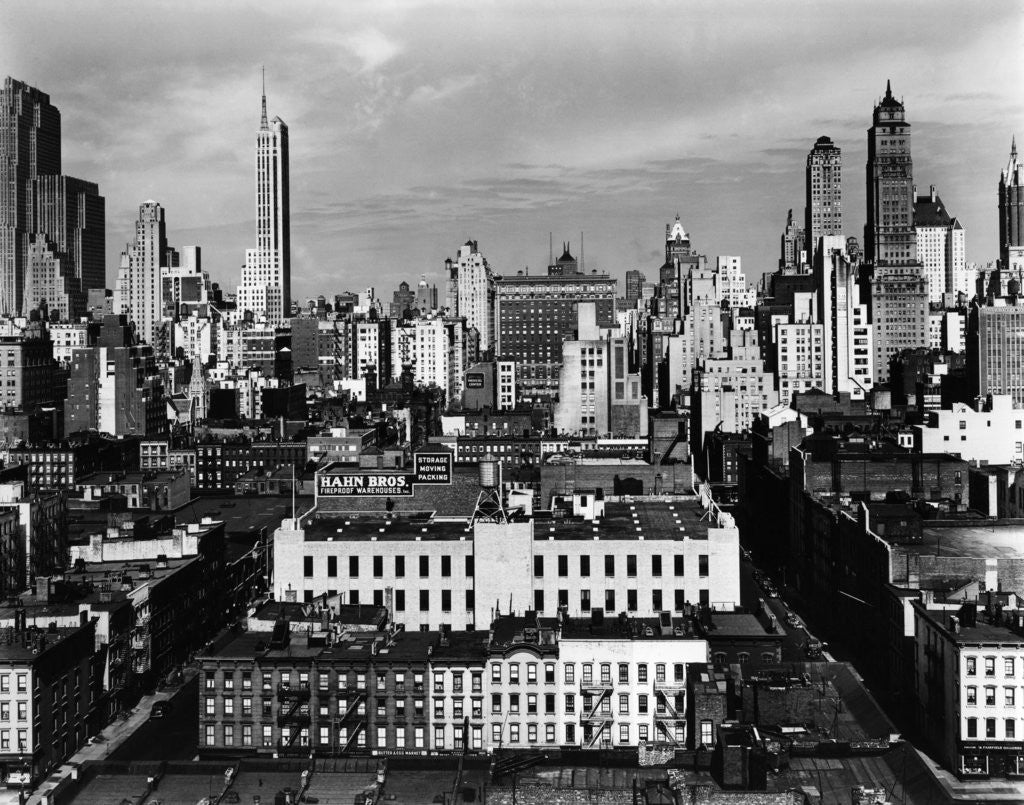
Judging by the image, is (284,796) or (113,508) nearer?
(284,796)

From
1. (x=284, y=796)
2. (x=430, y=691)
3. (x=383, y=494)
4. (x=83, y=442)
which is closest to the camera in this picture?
(x=284, y=796)

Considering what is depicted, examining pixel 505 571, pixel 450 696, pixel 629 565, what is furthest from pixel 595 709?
pixel 629 565

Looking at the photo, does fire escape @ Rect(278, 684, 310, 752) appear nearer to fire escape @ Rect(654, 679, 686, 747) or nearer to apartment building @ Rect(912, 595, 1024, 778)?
fire escape @ Rect(654, 679, 686, 747)

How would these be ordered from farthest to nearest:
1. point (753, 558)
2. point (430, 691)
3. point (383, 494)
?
point (753, 558), point (383, 494), point (430, 691)

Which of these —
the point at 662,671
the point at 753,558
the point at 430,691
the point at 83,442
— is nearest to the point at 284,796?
the point at 430,691

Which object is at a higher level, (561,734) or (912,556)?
(912,556)

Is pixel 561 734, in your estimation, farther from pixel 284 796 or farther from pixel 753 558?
pixel 753 558

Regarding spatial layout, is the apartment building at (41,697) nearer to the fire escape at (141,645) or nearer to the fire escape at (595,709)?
the fire escape at (141,645)
